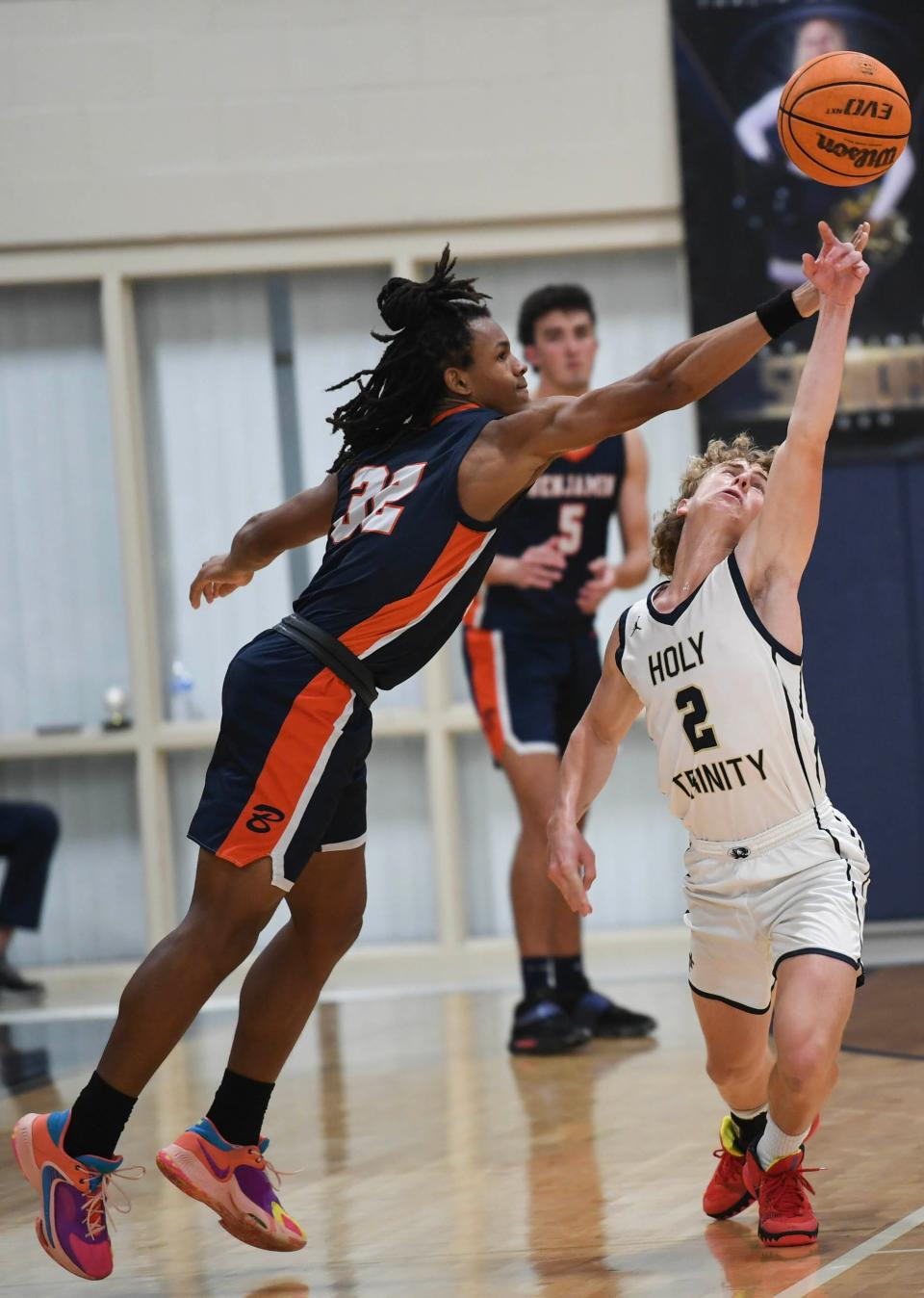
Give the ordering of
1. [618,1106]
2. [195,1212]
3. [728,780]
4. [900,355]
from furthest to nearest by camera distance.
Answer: [900,355] → [618,1106] → [195,1212] → [728,780]

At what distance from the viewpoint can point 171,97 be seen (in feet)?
22.8

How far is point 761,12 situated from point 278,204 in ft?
6.65

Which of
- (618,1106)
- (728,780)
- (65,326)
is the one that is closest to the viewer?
(728,780)

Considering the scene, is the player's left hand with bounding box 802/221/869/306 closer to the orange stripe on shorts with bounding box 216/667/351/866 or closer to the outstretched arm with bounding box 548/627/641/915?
the outstretched arm with bounding box 548/627/641/915

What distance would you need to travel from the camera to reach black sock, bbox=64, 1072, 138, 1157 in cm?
304

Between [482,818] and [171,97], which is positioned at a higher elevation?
[171,97]

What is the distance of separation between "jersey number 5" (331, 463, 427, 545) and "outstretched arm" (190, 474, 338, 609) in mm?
162

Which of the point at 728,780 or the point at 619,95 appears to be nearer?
the point at 728,780

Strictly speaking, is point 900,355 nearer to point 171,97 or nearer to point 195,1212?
point 171,97

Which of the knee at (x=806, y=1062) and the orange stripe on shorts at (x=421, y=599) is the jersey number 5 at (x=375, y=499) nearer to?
the orange stripe on shorts at (x=421, y=599)

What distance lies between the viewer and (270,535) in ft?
11.8

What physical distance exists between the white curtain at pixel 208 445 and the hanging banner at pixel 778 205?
1.82m

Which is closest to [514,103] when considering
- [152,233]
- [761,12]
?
[761,12]

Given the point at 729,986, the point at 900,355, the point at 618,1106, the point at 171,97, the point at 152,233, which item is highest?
the point at 171,97
